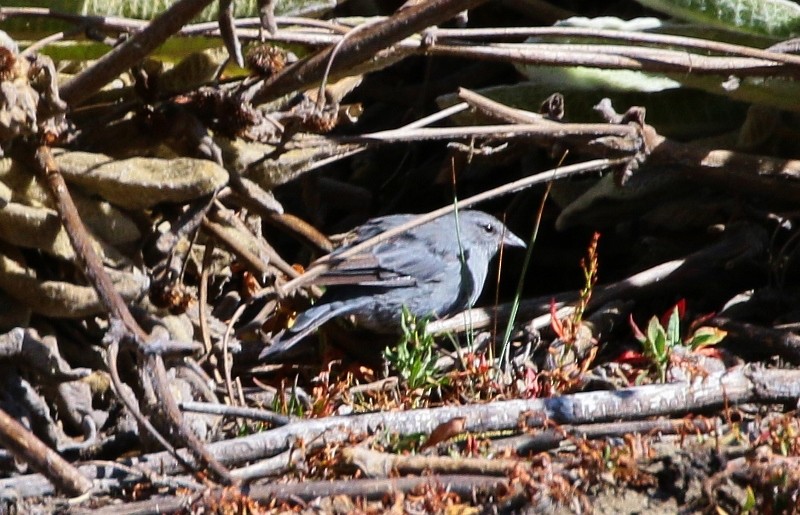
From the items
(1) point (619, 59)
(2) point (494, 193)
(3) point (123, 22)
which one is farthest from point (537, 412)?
(3) point (123, 22)

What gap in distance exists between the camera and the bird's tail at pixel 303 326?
401cm

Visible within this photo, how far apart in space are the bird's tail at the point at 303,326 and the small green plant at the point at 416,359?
0.36 meters

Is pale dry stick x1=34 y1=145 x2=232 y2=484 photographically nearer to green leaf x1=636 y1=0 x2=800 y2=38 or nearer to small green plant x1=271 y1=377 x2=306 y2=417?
small green plant x1=271 y1=377 x2=306 y2=417

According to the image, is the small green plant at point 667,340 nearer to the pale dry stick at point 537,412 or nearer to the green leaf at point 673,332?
the green leaf at point 673,332

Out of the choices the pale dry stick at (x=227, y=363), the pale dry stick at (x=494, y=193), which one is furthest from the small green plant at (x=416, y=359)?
the pale dry stick at (x=227, y=363)

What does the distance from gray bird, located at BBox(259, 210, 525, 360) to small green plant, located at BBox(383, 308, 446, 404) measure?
339mm

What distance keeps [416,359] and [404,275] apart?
1.41m

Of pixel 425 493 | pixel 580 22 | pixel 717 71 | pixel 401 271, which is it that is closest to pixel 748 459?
pixel 425 493

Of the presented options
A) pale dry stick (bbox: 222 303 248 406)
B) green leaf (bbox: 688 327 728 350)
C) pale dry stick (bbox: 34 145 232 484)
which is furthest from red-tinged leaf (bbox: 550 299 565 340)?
pale dry stick (bbox: 34 145 232 484)

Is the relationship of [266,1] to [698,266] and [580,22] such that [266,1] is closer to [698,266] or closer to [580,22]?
[580,22]

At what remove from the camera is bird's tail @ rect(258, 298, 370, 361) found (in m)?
4.01

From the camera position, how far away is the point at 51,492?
2.95 meters

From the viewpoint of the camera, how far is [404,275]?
5.01 m

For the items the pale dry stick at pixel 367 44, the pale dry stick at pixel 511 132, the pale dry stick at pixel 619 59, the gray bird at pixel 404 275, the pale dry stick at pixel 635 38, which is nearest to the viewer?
the pale dry stick at pixel 367 44
